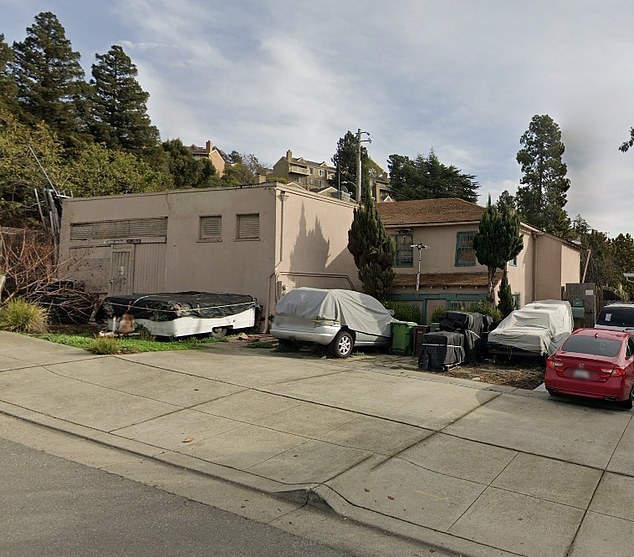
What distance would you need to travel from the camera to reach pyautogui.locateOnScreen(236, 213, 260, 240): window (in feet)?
64.7

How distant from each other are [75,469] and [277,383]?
5.08 m

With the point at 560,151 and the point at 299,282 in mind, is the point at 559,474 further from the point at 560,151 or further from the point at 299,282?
the point at 560,151

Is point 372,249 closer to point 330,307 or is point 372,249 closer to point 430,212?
point 430,212

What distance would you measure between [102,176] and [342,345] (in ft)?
76.4

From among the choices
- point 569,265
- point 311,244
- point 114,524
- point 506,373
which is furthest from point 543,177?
point 114,524

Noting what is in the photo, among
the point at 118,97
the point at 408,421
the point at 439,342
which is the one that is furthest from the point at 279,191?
the point at 118,97

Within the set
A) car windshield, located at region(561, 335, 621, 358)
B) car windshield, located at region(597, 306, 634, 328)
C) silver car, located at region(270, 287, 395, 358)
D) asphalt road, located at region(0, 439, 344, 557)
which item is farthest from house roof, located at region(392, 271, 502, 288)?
asphalt road, located at region(0, 439, 344, 557)

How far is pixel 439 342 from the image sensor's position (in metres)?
13.7

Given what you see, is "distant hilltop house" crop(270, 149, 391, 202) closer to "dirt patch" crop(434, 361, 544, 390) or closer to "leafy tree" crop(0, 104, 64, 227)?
"leafy tree" crop(0, 104, 64, 227)

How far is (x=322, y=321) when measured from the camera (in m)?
14.6

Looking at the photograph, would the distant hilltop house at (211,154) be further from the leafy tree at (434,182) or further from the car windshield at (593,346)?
the car windshield at (593,346)

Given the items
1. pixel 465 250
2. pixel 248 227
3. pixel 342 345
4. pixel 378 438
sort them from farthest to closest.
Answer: pixel 465 250 < pixel 248 227 < pixel 342 345 < pixel 378 438

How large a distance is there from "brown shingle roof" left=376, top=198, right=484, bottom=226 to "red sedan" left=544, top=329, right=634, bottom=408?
11.6 m

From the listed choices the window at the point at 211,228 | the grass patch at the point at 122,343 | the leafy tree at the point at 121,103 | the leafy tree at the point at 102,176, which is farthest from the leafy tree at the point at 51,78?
the grass patch at the point at 122,343
